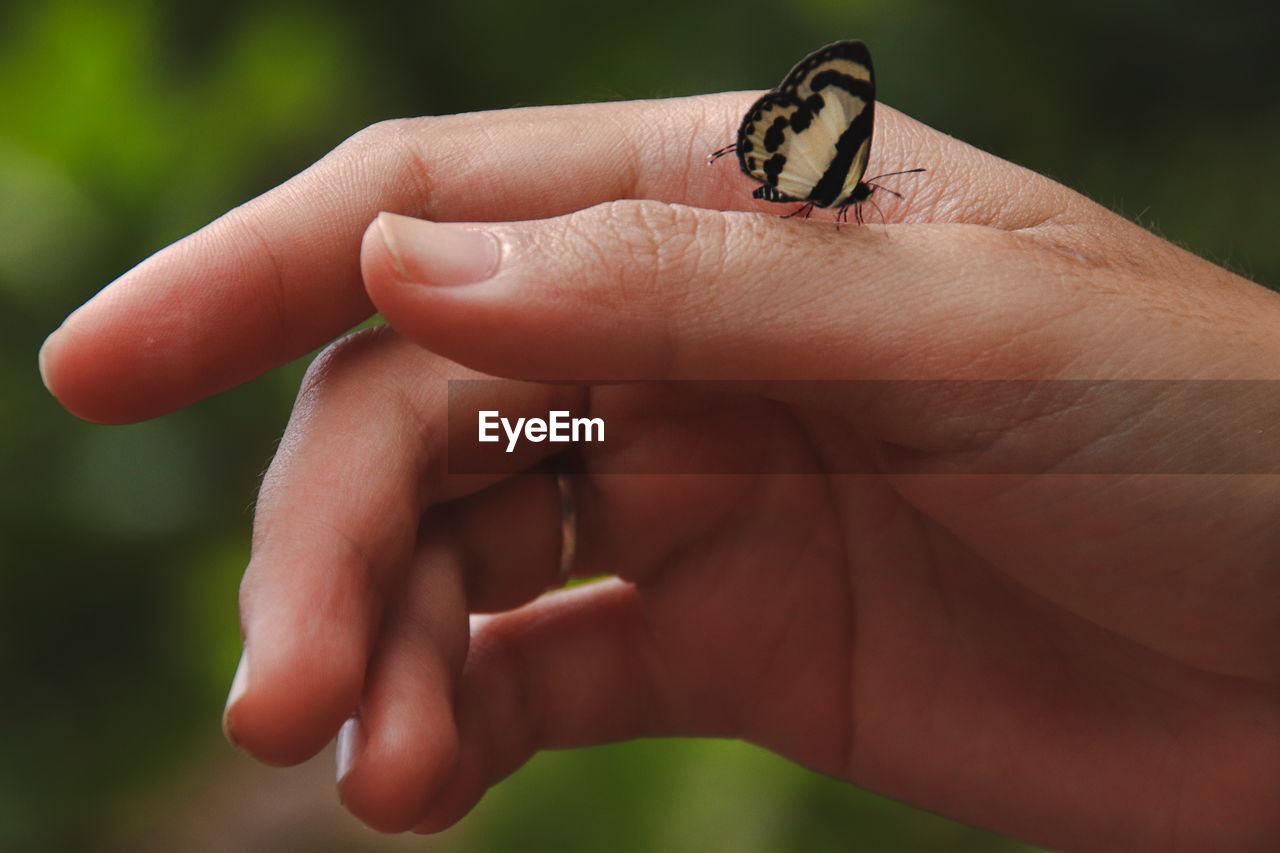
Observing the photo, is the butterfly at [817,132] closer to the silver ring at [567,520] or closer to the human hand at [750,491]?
the human hand at [750,491]

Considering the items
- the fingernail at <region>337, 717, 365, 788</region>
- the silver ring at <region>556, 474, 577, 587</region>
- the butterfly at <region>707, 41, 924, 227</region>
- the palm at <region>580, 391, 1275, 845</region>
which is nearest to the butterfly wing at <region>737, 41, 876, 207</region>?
the butterfly at <region>707, 41, 924, 227</region>

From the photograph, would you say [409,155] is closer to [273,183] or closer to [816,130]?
[816,130]

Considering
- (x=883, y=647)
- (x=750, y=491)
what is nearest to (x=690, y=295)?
(x=750, y=491)

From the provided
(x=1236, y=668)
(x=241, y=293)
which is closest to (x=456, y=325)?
(x=241, y=293)

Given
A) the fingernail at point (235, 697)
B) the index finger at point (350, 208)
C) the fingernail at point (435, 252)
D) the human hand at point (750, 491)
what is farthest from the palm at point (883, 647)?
the fingernail at point (235, 697)

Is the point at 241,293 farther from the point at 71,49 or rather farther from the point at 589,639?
the point at 71,49

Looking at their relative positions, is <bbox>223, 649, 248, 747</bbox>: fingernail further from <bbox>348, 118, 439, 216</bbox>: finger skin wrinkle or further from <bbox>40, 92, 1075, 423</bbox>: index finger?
<bbox>348, 118, 439, 216</bbox>: finger skin wrinkle

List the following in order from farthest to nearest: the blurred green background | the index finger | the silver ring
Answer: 1. the blurred green background
2. the silver ring
3. the index finger

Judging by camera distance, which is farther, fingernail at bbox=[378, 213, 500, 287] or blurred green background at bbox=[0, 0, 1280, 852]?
blurred green background at bbox=[0, 0, 1280, 852]
